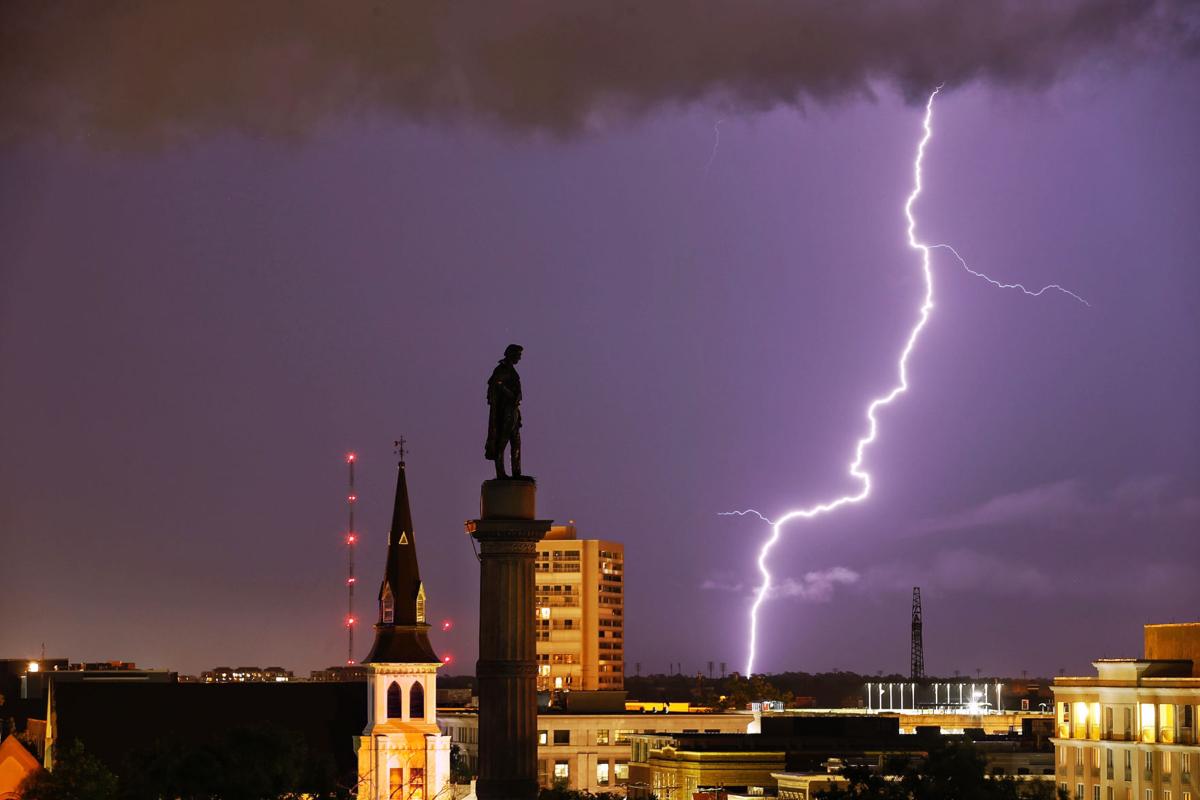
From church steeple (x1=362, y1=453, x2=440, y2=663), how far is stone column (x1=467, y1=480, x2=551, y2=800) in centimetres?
10324

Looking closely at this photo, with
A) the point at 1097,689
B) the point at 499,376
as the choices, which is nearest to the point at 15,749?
the point at 1097,689

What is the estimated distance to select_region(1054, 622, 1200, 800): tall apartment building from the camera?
314ft

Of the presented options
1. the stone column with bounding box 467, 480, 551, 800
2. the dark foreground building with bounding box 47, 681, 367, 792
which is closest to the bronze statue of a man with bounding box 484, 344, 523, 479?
the stone column with bounding box 467, 480, 551, 800

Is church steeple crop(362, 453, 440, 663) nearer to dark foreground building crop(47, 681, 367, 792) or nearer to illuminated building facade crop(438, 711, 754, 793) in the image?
dark foreground building crop(47, 681, 367, 792)

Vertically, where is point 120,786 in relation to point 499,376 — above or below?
below

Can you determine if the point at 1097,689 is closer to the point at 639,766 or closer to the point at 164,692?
the point at 639,766

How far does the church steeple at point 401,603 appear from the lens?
136250 mm

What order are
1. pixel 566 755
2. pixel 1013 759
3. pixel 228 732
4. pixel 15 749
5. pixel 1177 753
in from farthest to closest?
pixel 566 755 < pixel 15 749 < pixel 1013 759 < pixel 228 732 < pixel 1177 753

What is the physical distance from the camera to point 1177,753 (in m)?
95.4

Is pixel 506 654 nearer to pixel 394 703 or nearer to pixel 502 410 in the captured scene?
pixel 502 410

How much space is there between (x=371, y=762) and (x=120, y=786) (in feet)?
84.0

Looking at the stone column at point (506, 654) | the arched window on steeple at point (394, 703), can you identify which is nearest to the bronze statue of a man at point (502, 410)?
the stone column at point (506, 654)

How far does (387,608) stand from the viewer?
138m

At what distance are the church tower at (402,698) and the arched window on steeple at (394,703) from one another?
0.06 m
